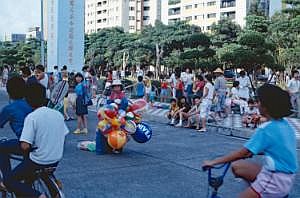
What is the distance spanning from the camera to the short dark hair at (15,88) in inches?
193

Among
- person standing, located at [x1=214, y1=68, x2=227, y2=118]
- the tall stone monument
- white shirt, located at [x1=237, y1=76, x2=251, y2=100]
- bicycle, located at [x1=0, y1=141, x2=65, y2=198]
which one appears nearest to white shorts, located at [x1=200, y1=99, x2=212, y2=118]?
person standing, located at [x1=214, y1=68, x2=227, y2=118]

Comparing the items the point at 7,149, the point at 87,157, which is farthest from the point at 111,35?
the point at 7,149

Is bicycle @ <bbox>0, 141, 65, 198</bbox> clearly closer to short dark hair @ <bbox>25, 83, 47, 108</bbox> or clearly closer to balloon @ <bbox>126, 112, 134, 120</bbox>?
short dark hair @ <bbox>25, 83, 47, 108</bbox>

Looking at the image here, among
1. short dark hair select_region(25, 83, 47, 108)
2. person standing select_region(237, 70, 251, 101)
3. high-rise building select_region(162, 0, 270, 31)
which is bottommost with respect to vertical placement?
person standing select_region(237, 70, 251, 101)

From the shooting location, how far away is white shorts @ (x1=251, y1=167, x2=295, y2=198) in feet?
11.1

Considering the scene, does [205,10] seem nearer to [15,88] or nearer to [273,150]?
[15,88]

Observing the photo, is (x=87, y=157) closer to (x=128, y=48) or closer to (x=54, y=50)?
(x=54, y=50)

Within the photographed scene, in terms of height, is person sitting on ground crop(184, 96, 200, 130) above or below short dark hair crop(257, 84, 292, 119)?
below

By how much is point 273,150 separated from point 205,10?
8322cm

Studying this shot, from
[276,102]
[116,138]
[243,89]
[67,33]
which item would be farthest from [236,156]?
[67,33]

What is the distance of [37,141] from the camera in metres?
4.36

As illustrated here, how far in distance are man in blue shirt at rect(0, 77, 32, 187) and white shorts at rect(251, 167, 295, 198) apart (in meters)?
2.40

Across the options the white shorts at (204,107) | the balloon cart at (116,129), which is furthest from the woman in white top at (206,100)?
the balloon cart at (116,129)

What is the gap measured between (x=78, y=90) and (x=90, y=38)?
4944cm
